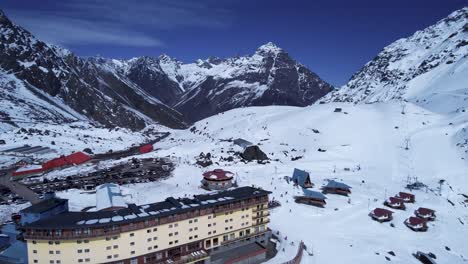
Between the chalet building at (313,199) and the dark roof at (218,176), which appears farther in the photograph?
the dark roof at (218,176)

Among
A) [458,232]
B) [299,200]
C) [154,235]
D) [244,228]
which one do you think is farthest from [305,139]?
[154,235]

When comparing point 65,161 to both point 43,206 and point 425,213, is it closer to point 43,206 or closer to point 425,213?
point 43,206

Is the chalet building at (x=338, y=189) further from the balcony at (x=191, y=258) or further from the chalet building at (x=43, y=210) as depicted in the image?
the chalet building at (x=43, y=210)

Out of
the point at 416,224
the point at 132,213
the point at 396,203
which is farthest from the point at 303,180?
the point at 132,213

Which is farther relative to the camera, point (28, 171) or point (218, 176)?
point (28, 171)

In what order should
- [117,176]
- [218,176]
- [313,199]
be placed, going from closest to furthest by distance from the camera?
1. [313,199]
2. [218,176]
3. [117,176]

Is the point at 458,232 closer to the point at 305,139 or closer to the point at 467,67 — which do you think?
the point at 305,139

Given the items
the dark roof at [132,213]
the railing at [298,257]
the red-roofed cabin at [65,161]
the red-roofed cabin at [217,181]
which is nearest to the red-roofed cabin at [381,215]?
the railing at [298,257]
